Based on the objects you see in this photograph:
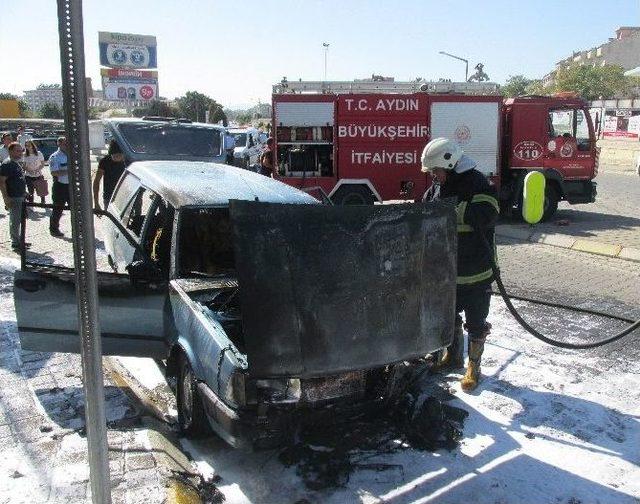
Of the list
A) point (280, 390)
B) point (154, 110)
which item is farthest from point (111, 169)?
point (154, 110)

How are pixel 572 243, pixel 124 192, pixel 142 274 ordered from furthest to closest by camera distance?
pixel 572 243, pixel 124 192, pixel 142 274

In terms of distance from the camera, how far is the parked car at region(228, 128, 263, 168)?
848 inches

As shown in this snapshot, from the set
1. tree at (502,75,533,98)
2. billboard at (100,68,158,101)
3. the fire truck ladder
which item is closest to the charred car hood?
the fire truck ladder

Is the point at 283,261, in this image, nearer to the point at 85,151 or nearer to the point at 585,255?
the point at 85,151

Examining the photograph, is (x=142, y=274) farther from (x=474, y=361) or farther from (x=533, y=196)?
(x=533, y=196)

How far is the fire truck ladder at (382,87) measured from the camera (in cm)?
1235

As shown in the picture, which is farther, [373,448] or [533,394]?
[533,394]

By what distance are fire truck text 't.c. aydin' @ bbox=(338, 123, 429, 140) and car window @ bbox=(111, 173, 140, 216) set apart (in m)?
6.76

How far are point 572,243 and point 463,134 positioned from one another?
12.7 ft

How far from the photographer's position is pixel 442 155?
4.36 metres

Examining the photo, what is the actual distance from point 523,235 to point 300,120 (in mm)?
4986

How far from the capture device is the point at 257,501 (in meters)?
3.21

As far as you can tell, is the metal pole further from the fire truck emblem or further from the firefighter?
the fire truck emblem

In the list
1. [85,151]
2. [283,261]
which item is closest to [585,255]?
[283,261]
